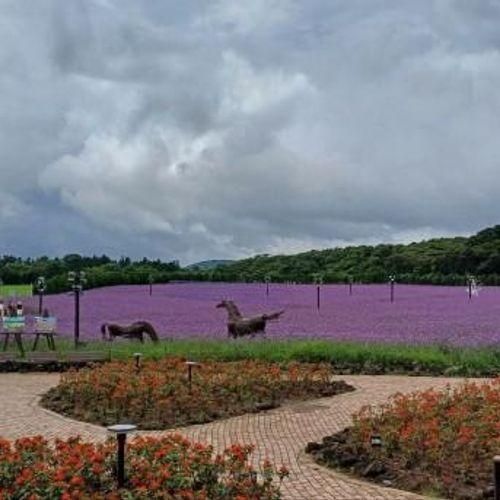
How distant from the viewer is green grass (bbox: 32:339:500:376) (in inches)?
668

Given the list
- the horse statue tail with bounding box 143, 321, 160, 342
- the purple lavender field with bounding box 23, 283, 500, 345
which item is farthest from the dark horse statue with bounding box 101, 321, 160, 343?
the purple lavender field with bounding box 23, 283, 500, 345

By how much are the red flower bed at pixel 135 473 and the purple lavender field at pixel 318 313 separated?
12.9 meters

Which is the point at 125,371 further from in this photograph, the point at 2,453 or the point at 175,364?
the point at 2,453

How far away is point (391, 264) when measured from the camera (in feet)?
191

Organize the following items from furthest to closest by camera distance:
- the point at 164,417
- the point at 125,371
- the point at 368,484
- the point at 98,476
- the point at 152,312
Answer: the point at 152,312 → the point at 125,371 → the point at 164,417 → the point at 368,484 → the point at 98,476

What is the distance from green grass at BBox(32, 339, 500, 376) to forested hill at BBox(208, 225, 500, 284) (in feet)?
95.3

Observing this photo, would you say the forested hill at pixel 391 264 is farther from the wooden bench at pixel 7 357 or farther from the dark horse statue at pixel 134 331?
the wooden bench at pixel 7 357

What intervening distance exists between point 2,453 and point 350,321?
1765cm

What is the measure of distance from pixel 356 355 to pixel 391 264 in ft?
136

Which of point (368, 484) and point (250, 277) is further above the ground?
point (250, 277)

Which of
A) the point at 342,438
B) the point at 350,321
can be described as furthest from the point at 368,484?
the point at 350,321

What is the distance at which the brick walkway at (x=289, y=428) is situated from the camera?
786 centimetres

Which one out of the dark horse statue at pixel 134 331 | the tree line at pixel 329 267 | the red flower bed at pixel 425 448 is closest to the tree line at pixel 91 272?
the tree line at pixel 329 267

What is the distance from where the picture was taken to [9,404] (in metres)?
13.3
